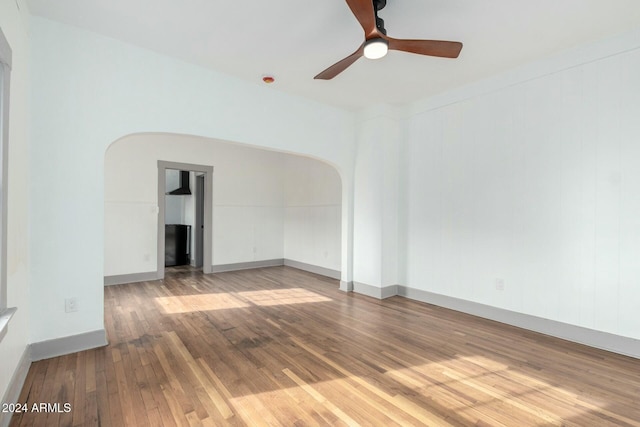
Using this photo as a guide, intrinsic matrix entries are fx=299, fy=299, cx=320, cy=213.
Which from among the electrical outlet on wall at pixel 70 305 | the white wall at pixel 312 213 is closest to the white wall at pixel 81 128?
the electrical outlet on wall at pixel 70 305

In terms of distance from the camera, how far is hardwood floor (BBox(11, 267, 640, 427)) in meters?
1.88

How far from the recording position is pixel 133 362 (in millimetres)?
2518

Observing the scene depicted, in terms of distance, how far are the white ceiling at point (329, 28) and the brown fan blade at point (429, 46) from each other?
30cm

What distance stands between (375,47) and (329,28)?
693 millimetres

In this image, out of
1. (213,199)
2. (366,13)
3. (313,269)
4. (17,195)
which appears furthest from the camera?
(313,269)

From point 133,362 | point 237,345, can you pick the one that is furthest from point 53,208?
point 237,345

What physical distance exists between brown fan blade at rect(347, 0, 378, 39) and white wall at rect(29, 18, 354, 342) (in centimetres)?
209

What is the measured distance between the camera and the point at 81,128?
8.89 feet

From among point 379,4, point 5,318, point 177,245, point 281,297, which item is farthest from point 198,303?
point 379,4

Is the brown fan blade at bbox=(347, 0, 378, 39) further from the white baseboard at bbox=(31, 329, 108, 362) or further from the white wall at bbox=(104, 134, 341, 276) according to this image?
the white wall at bbox=(104, 134, 341, 276)

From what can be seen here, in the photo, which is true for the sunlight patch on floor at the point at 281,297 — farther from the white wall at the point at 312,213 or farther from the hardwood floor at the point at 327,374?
the white wall at the point at 312,213

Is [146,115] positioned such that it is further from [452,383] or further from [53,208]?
[452,383]

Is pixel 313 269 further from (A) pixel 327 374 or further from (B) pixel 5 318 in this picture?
(B) pixel 5 318

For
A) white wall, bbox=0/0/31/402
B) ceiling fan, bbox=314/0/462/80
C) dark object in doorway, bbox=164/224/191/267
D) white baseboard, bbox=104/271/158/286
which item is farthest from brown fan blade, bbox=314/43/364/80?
dark object in doorway, bbox=164/224/191/267
